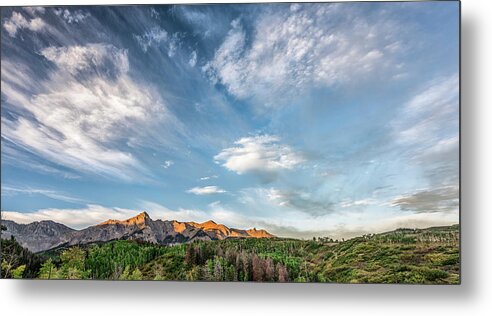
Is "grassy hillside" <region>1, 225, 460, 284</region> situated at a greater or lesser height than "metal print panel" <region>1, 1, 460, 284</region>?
lesser

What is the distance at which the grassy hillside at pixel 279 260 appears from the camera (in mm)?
1893

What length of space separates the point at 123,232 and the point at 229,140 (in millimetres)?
620

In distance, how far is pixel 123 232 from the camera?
200 centimetres

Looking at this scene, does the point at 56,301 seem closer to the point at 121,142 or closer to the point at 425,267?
Answer: the point at 121,142

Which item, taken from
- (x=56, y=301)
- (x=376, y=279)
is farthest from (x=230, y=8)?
(x=56, y=301)

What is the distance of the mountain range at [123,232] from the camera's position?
6.51 ft

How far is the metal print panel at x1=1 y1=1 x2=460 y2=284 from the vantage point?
1925 mm

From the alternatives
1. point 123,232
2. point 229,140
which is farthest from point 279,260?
point 123,232

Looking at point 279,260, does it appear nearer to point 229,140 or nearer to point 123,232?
point 229,140

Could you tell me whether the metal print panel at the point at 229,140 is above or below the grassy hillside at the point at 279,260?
above

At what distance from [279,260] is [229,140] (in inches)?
22.3

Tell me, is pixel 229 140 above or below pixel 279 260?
above

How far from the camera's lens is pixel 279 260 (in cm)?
196

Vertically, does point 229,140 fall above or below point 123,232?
above
